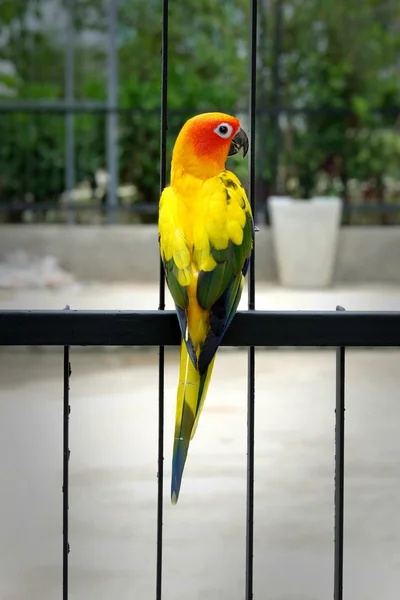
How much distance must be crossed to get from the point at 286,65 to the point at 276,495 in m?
6.43

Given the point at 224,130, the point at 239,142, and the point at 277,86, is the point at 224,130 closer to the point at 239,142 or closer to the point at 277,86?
the point at 239,142

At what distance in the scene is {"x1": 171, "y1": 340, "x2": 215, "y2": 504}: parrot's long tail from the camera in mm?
1539

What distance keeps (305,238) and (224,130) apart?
6942 millimetres

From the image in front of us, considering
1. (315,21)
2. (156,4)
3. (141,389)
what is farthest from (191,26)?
(141,389)

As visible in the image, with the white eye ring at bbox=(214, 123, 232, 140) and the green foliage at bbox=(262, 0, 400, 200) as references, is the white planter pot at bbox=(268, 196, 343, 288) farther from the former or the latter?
the white eye ring at bbox=(214, 123, 232, 140)

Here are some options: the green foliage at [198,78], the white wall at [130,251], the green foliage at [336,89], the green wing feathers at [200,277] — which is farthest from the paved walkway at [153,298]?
the green wing feathers at [200,277]

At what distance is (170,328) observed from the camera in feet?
5.35

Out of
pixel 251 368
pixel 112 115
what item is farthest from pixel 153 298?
pixel 251 368

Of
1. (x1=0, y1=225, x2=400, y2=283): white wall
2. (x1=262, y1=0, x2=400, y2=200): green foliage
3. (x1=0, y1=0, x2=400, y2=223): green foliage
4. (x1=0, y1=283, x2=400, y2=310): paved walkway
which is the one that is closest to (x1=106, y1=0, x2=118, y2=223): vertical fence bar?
(x1=0, y1=0, x2=400, y2=223): green foliage

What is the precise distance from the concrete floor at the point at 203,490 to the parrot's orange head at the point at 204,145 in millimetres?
1584

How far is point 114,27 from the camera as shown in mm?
9406

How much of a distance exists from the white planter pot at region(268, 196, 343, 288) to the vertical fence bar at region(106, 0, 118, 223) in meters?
1.61

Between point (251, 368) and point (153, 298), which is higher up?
point (251, 368)

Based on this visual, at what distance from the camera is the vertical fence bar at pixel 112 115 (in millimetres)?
9430
